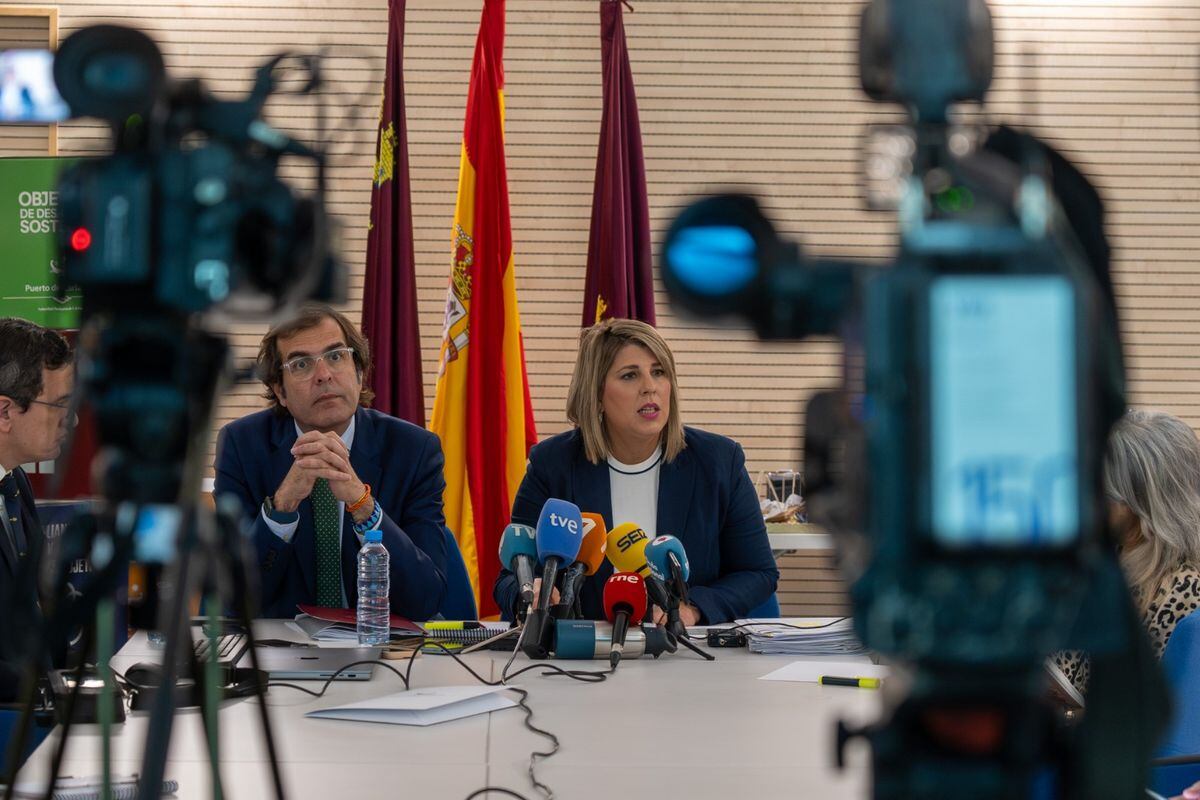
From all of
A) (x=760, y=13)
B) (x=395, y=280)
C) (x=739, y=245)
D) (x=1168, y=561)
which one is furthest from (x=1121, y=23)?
(x=739, y=245)

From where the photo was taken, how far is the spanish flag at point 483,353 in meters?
4.64

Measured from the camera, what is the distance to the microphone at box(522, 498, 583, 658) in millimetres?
2449

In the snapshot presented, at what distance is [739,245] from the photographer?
0.59 metres

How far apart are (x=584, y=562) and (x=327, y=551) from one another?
2.61ft

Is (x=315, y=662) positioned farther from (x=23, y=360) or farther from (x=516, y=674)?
(x=23, y=360)

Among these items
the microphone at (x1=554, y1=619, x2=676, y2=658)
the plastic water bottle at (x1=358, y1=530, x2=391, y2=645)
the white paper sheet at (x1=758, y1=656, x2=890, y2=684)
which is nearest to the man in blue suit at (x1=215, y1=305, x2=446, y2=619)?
the plastic water bottle at (x1=358, y1=530, x2=391, y2=645)

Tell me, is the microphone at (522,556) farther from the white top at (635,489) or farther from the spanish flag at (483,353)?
the spanish flag at (483,353)

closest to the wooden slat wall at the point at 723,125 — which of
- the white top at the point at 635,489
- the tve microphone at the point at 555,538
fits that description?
the white top at the point at 635,489

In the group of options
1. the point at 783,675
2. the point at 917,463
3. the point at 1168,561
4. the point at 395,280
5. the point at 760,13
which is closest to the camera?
the point at 917,463

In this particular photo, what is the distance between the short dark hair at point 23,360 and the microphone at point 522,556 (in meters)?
1.03

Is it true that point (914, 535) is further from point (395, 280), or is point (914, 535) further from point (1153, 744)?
point (395, 280)

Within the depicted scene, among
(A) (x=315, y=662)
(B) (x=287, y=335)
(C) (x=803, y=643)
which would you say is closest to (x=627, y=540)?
(C) (x=803, y=643)

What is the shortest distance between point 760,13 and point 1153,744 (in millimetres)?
5084

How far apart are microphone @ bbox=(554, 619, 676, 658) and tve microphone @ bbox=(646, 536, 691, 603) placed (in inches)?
3.8
